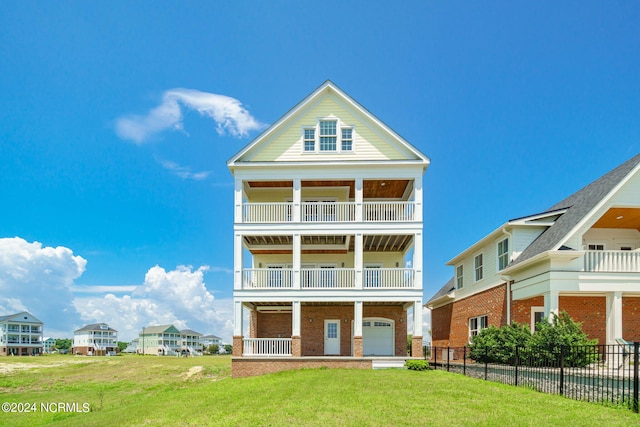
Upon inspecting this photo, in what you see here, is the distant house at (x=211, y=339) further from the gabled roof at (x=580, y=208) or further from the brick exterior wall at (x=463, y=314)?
the gabled roof at (x=580, y=208)

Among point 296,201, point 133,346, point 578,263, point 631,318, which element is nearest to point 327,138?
point 296,201

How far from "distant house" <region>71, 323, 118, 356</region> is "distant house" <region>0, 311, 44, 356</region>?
433 inches

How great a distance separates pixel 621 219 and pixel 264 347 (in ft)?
54.0

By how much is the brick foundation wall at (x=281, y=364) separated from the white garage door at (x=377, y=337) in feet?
15.0

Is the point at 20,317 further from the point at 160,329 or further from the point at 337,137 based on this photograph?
the point at 337,137

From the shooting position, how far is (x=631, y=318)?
68.1ft

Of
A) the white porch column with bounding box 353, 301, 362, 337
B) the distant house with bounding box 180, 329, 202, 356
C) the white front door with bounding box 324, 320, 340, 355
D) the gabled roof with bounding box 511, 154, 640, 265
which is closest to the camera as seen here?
the gabled roof with bounding box 511, 154, 640, 265

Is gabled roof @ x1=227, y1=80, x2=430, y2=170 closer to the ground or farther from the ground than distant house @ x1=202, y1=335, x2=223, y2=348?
farther from the ground

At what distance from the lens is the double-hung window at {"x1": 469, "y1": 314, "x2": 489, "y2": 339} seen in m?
25.4

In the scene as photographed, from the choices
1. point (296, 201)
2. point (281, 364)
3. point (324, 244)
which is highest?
point (296, 201)

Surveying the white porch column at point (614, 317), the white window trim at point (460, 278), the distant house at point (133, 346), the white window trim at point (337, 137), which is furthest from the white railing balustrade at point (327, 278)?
the distant house at point (133, 346)

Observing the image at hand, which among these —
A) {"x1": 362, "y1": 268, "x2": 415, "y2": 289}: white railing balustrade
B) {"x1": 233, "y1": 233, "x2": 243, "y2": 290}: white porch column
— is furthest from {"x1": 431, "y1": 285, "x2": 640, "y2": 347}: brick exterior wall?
{"x1": 233, "y1": 233, "x2": 243, "y2": 290}: white porch column

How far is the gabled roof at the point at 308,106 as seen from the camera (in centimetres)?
2367

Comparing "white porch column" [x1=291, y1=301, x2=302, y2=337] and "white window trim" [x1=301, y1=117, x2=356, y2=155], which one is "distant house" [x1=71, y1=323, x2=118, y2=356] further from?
"white window trim" [x1=301, y1=117, x2=356, y2=155]
